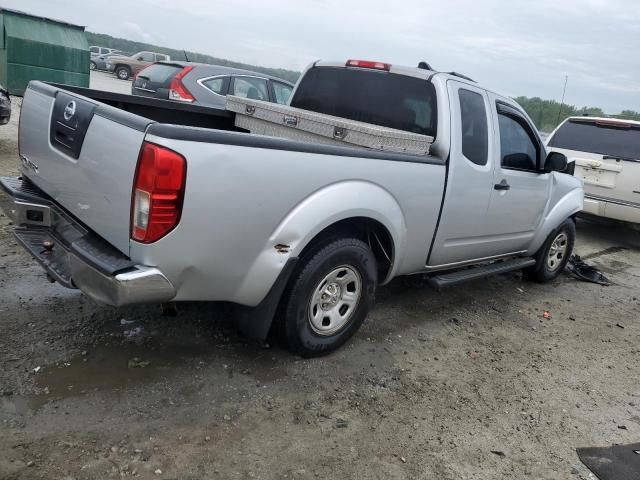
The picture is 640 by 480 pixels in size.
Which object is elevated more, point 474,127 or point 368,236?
point 474,127

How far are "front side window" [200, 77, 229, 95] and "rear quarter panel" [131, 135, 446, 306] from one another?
21.3 ft

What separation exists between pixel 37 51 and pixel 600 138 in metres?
12.9

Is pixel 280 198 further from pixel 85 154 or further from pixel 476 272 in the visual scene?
pixel 476 272

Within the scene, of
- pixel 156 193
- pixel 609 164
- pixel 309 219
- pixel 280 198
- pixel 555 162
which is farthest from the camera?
pixel 609 164

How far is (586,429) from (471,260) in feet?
5.74

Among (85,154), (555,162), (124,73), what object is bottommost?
(85,154)

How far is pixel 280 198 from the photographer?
296 centimetres

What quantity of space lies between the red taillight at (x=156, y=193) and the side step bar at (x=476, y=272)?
7.85ft

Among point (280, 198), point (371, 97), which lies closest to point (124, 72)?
point (371, 97)

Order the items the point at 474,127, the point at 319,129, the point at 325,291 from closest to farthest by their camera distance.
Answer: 1. the point at 325,291
2. the point at 319,129
3. the point at 474,127

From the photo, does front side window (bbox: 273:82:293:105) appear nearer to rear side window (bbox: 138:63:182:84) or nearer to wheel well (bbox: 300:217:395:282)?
rear side window (bbox: 138:63:182:84)

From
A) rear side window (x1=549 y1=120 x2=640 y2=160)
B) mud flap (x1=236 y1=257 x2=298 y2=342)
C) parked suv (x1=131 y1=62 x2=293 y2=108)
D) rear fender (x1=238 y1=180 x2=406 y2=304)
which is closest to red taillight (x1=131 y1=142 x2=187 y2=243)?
rear fender (x1=238 y1=180 x2=406 y2=304)

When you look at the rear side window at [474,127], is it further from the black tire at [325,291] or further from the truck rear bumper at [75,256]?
the truck rear bumper at [75,256]

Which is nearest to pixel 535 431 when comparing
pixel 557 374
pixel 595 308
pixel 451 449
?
pixel 451 449
